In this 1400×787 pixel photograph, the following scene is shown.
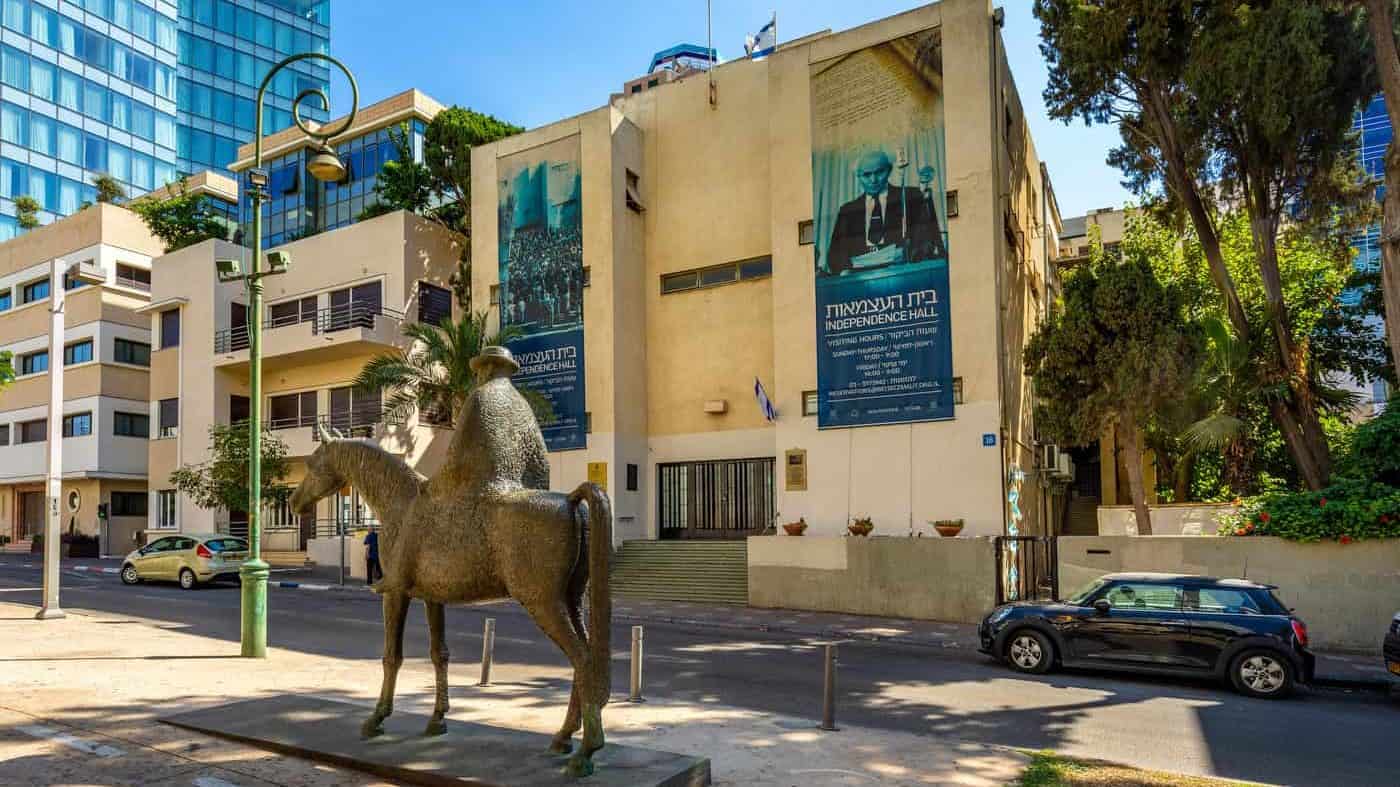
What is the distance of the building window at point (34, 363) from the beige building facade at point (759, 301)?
26.4 meters

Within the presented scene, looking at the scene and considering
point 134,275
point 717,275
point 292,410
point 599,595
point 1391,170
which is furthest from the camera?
point 134,275

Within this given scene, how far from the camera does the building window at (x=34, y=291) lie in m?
42.7

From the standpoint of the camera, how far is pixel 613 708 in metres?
9.22

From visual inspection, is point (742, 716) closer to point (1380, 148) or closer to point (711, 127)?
point (711, 127)

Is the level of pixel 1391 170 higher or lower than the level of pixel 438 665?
higher

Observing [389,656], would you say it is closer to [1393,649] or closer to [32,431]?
[1393,649]

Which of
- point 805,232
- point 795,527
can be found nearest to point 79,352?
point 805,232

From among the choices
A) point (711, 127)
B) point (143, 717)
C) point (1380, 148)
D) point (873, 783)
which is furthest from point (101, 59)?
point (1380, 148)

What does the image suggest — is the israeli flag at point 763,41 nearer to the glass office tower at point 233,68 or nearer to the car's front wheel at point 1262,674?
the car's front wheel at point 1262,674

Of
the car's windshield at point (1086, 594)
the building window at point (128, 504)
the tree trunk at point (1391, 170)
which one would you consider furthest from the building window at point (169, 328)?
the tree trunk at point (1391, 170)

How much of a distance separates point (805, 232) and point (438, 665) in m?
17.9

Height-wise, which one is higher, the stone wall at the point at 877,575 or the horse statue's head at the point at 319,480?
the horse statue's head at the point at 319,480

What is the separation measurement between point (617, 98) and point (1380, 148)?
55.4 m

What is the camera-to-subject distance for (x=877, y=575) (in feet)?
62.8
